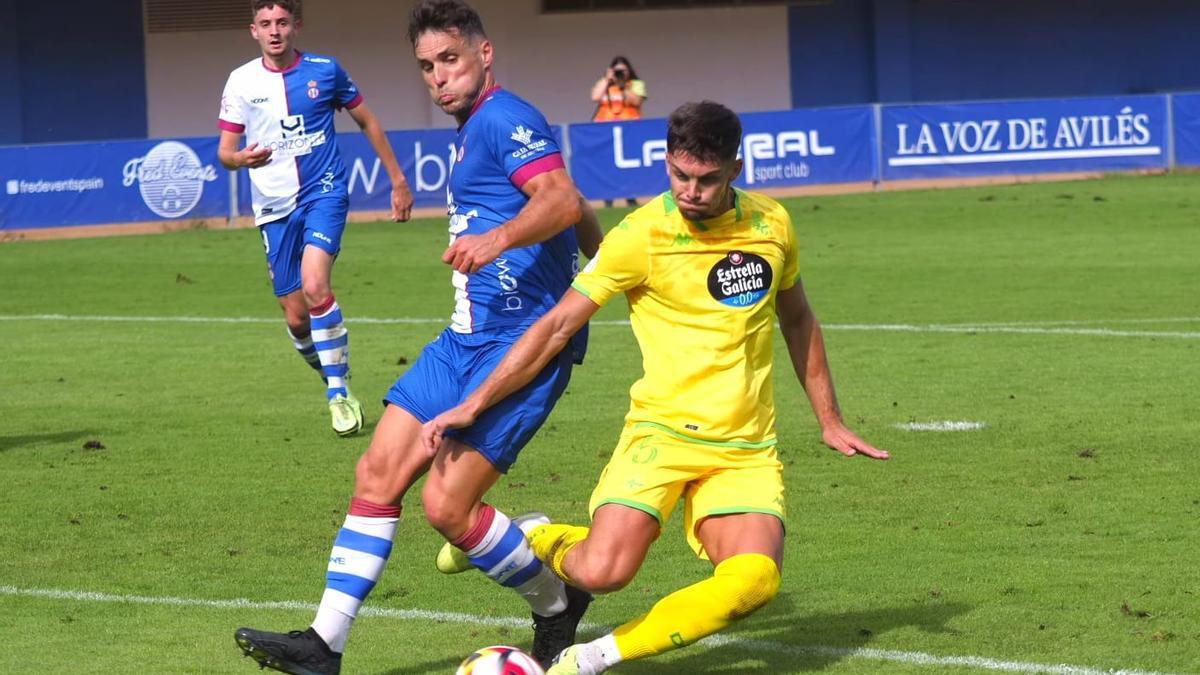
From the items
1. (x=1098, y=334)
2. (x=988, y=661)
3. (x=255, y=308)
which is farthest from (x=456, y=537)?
(x=255, y=308)

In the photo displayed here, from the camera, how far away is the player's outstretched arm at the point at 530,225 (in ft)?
17.7

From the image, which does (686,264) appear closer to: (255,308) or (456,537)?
(456,537)

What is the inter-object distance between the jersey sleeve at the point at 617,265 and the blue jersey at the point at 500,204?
32cm

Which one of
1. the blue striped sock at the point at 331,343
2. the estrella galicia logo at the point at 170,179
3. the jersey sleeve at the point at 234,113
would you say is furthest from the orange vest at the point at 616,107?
the blue striped sock at the point at 331,343

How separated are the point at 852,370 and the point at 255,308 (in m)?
6.83

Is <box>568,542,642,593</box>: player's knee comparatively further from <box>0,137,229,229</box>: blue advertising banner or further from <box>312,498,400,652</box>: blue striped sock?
<box>0,137,229,229</box>: blue advertising banner

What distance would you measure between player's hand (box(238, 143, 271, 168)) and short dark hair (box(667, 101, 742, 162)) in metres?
4.83

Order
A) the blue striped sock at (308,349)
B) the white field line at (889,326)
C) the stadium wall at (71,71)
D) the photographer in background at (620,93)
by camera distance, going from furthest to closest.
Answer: the stadium wall at (71,71)
the photographer in background at (620,93)
the white field line at (889,326)
the blue striped sock at (308,349)

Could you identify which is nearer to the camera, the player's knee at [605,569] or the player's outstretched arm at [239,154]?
the player's knee at [605,569]

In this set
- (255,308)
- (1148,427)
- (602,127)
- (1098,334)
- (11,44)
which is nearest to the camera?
(1148,427)

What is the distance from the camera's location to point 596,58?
1500 inches

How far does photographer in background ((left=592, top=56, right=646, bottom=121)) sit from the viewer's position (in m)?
26.5

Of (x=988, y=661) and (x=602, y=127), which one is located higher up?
(x=602, y=127)

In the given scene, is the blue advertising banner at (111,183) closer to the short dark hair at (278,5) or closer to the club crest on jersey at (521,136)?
the short dark hair at (278,5)
